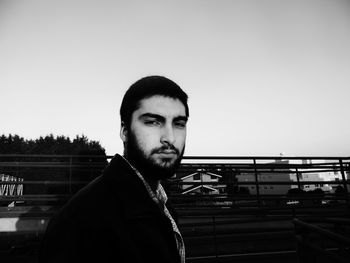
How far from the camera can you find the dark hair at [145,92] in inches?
60.0

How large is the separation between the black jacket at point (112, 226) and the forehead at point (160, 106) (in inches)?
13.9

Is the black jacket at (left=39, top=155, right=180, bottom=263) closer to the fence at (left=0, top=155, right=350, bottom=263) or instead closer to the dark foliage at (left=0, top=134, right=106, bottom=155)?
the fence at (left=0, top=155, right=350, bottom=263)

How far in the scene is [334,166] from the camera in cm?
732

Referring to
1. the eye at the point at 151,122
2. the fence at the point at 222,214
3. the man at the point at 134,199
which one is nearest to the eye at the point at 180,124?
the man at the point at 134,199

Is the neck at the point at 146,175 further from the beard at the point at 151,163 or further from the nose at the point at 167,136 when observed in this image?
the nose at the point at 167,136

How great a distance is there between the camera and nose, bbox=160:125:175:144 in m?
1.48

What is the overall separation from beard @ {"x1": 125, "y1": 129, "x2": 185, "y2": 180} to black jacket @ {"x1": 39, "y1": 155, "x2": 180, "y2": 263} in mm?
98

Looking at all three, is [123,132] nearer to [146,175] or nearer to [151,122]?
[151,122]

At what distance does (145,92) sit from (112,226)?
830 mm

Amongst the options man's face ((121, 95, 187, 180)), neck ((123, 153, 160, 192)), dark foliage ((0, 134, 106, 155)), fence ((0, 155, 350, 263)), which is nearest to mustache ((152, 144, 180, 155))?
man's face ((121, 95, 187, 180))

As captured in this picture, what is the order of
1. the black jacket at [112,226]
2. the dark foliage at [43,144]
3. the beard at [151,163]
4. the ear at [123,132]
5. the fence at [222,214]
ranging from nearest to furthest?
the black jacket at [112,226] → the beard at [151,163] → the ear at [123,132] → the fence at [222,214] → the dark foliage at [43,144]

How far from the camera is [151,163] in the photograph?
4.73 feet

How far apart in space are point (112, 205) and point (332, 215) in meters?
6.88

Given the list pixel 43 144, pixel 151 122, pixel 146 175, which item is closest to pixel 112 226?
pixel 146 175
